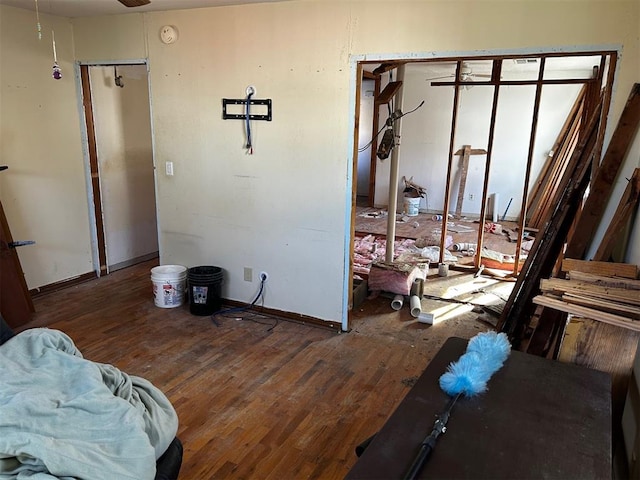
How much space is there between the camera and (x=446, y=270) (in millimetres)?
4801

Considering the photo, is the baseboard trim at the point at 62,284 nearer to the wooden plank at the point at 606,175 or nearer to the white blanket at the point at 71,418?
Result: the white blanket at the point at 71,418

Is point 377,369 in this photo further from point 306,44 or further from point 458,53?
point 306,44

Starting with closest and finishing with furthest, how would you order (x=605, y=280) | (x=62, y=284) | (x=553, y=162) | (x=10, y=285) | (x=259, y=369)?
(x=605, y=280) → (x=259, y=369) → (x=10, y=285) → (x=62, y=284) → (x=553, y=162)

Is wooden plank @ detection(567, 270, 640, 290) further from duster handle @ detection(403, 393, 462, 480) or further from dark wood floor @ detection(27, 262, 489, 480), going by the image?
dark wood floor @ detection(27, 262, 489, 480)

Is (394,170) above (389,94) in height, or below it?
below

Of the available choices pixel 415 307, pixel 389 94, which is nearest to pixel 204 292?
pixel 415 307

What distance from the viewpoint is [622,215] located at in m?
2.01

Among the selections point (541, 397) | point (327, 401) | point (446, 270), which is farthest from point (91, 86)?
point (541, 397)

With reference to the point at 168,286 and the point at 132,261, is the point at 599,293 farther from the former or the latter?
the point at 132,261

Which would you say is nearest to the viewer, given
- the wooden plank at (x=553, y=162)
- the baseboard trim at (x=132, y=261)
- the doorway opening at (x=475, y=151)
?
the baseboard trim at (x=132, y=261)

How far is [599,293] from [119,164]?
4385 mm

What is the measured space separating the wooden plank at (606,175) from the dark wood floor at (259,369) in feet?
4.11

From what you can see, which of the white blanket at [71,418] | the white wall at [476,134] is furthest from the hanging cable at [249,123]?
the white wall at [476,134]

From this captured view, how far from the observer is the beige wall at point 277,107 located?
277 centimetres
